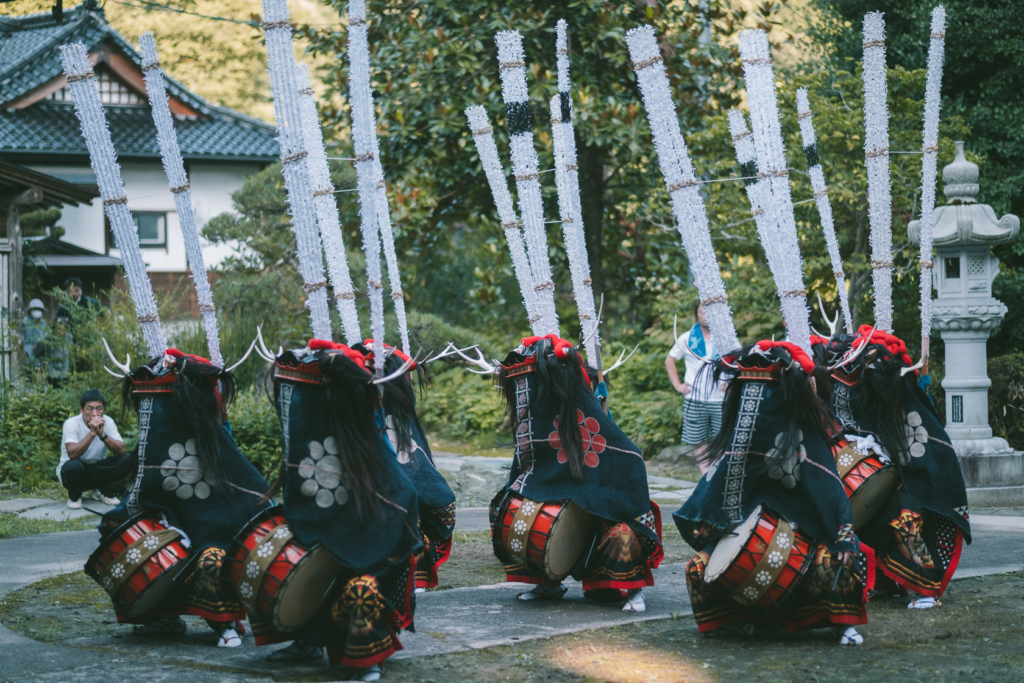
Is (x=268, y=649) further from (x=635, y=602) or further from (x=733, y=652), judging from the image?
(x=733, y=652)

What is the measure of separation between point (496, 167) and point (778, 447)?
2.40 metres

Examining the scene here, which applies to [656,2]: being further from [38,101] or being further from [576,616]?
[38,101]

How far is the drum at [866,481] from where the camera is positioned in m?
5.40

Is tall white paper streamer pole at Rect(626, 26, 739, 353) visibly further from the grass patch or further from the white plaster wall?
the white plaster wall

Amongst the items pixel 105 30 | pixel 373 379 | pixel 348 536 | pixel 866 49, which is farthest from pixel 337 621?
pixel 105 30

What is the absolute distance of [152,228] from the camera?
65.9 ft

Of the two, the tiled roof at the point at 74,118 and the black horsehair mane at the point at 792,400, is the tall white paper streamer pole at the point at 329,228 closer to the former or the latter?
the black horsehair mane at the point at 792,400

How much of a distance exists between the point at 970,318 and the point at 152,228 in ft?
50.3

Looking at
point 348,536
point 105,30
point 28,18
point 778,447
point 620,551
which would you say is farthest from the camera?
point 28,18

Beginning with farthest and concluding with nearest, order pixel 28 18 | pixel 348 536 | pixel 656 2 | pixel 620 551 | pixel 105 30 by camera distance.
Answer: pixel 28 18
pixel 105 30
pixel 656 2
pixel 620 551
pixel 348 536

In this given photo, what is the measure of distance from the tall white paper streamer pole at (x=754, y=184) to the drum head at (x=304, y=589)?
2313mm

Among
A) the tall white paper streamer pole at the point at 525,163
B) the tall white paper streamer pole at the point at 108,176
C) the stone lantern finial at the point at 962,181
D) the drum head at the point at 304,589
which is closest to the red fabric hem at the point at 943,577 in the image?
the tall white paper streamer pole at the point at 525,163

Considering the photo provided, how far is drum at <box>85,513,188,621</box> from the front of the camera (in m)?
4.64

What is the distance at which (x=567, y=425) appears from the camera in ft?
18.0
